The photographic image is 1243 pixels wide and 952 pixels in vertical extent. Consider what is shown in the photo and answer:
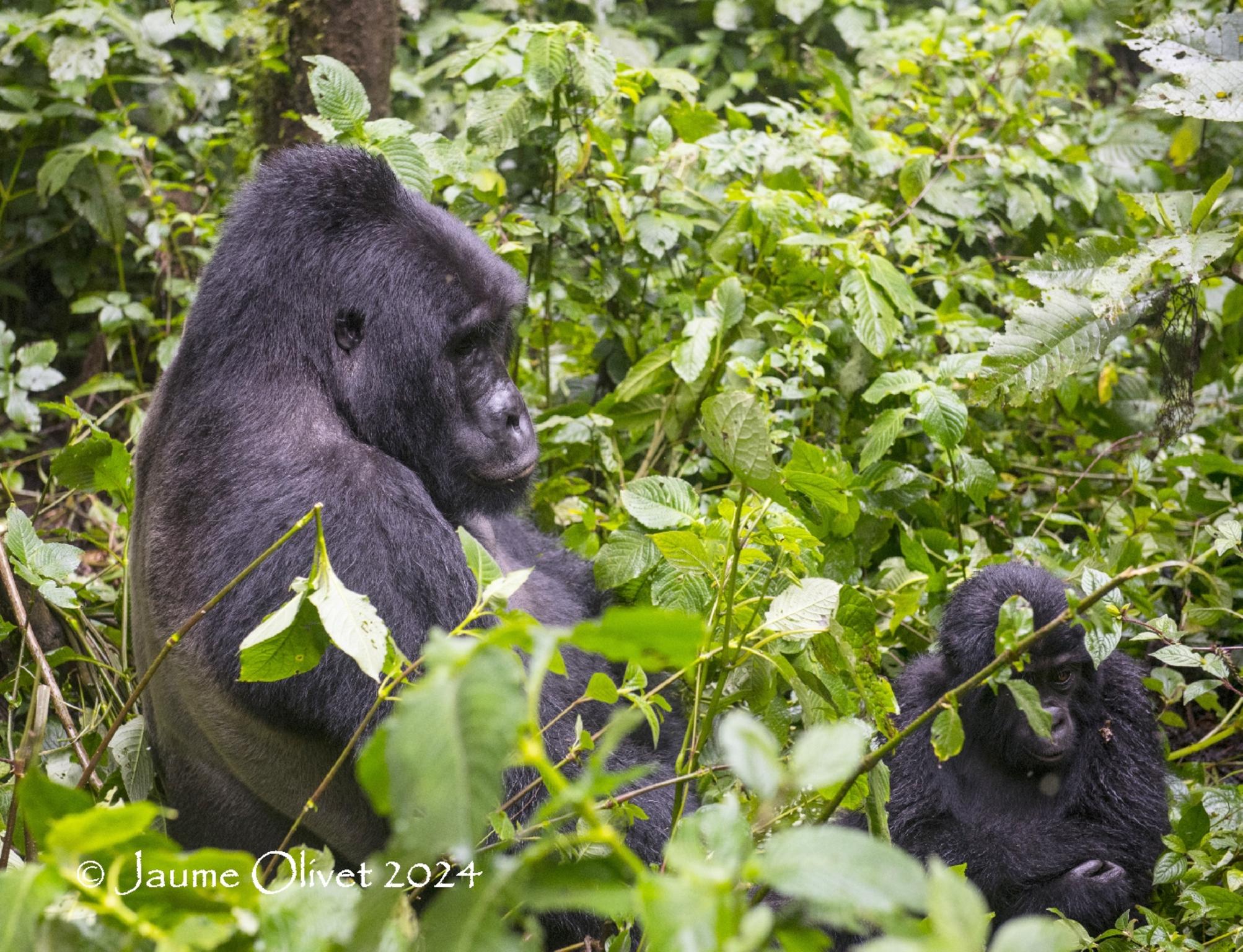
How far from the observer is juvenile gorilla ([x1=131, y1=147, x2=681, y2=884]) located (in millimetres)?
2033

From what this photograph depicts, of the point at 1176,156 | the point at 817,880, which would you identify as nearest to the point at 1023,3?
the point at 1176,156

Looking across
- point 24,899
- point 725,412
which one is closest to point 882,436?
point 725,412

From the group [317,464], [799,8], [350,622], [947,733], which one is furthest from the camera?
[799,8]

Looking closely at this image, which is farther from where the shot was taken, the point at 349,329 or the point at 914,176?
the point at 914,176

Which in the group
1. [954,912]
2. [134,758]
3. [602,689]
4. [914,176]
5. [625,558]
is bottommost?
[134,758]

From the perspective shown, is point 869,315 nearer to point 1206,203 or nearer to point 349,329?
point 1206,203

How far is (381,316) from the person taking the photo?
2.29 m

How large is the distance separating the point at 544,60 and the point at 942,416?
1414 millimetres

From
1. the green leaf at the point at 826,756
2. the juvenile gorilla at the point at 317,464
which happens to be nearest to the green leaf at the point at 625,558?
the juvenile gorilla at the point at 317,464

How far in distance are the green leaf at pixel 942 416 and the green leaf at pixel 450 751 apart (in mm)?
2198

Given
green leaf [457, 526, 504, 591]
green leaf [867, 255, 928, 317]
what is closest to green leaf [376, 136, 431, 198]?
green leaf [867, 255, 928, 317]

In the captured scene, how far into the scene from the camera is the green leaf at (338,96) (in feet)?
9.18

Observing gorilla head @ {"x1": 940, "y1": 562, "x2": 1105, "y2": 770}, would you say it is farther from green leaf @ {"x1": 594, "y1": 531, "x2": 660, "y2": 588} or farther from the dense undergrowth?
green leaf @ {"x1": 594, "y1": 531, "x2": 660, "y2": 588}

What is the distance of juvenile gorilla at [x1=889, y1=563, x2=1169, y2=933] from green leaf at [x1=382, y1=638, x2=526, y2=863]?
1.98 metres
